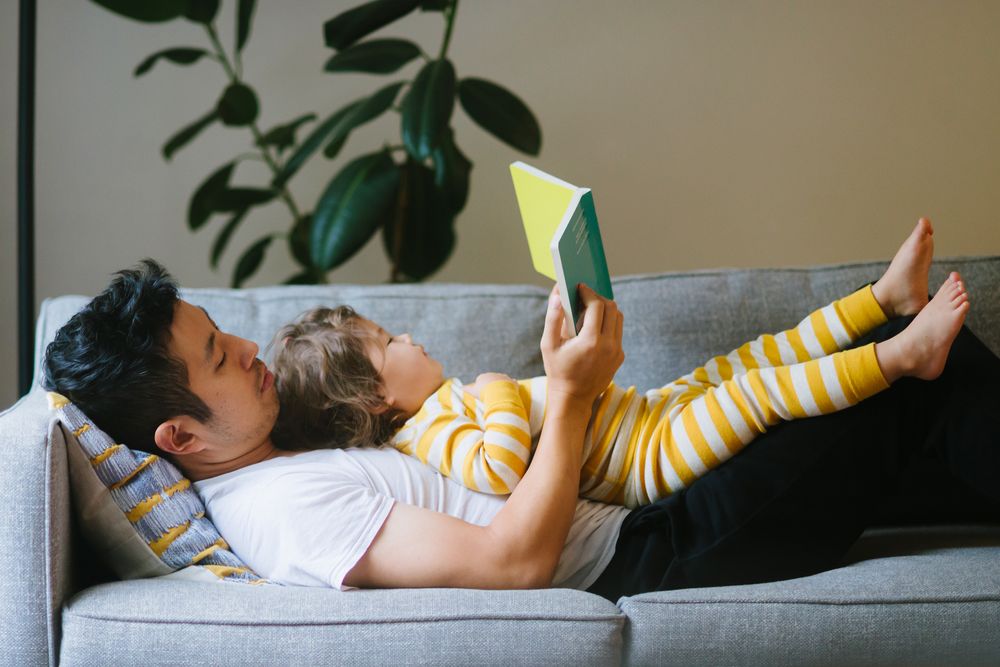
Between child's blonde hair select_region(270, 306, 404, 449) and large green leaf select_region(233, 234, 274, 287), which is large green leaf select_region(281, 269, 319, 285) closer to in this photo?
large green leaf select_region(233, 234, 274, 287)

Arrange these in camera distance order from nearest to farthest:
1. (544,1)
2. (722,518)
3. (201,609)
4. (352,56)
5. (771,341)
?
1. (201,609)
2. (722,518)
3. (771,341)
4. (352,56)
5. (544,1)

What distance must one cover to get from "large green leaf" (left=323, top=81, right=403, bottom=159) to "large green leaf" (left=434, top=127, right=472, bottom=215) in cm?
16

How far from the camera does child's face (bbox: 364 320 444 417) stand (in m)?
1.45

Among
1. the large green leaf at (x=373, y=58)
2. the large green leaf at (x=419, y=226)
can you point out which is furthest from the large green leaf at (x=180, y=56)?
the large green leaf at (x=419, y=226)

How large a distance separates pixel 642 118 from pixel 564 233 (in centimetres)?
184

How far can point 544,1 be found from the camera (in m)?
2.75

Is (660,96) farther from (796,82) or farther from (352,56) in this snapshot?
(352,56)

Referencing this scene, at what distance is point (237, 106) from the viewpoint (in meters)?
2.35

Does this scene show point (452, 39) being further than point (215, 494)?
Yes

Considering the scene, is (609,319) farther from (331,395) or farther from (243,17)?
(243,17)

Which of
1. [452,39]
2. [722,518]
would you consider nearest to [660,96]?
[452,39]

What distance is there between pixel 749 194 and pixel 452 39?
3.33 feet

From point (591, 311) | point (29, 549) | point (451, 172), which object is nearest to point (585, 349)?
point (591, 311)

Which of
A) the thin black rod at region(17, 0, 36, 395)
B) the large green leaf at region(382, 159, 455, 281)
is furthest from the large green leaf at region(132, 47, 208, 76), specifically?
the large green leaf at region(382, 159, 455, 281)
